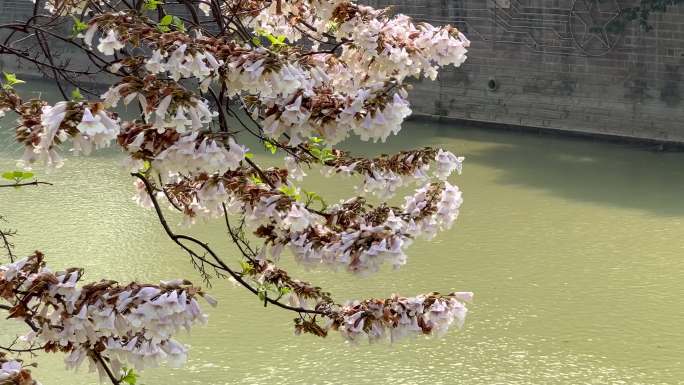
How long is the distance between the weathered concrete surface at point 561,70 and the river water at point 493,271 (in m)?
0.36

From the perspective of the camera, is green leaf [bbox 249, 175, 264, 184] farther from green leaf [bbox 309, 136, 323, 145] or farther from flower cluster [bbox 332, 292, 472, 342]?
flower cluster [bbox 332, 292, 472, 342]

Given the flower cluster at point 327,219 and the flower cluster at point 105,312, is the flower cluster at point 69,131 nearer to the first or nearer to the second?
the flower cluster at point 105,312

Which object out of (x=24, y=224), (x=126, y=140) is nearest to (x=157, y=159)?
(x=126, y=140)

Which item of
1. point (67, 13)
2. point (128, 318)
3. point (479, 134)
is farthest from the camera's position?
point (479, 134)

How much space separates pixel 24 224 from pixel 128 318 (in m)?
6.03

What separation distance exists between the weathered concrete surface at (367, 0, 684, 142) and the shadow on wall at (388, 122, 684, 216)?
229 mm

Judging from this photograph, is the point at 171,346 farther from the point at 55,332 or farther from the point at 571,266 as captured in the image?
the point at 571,266

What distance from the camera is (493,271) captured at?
7.07 m

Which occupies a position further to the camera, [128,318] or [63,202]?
[63,202]

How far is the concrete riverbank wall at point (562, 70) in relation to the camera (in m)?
10.3

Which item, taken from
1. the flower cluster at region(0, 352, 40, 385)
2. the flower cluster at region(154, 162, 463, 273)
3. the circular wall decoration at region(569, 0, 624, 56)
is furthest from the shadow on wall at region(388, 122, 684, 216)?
the flower cluster at region(0, 352, 40, 385)

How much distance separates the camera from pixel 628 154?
1004 cm

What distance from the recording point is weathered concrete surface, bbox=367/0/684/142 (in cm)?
1027

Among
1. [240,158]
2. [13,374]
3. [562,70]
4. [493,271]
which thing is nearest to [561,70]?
[562,70]
